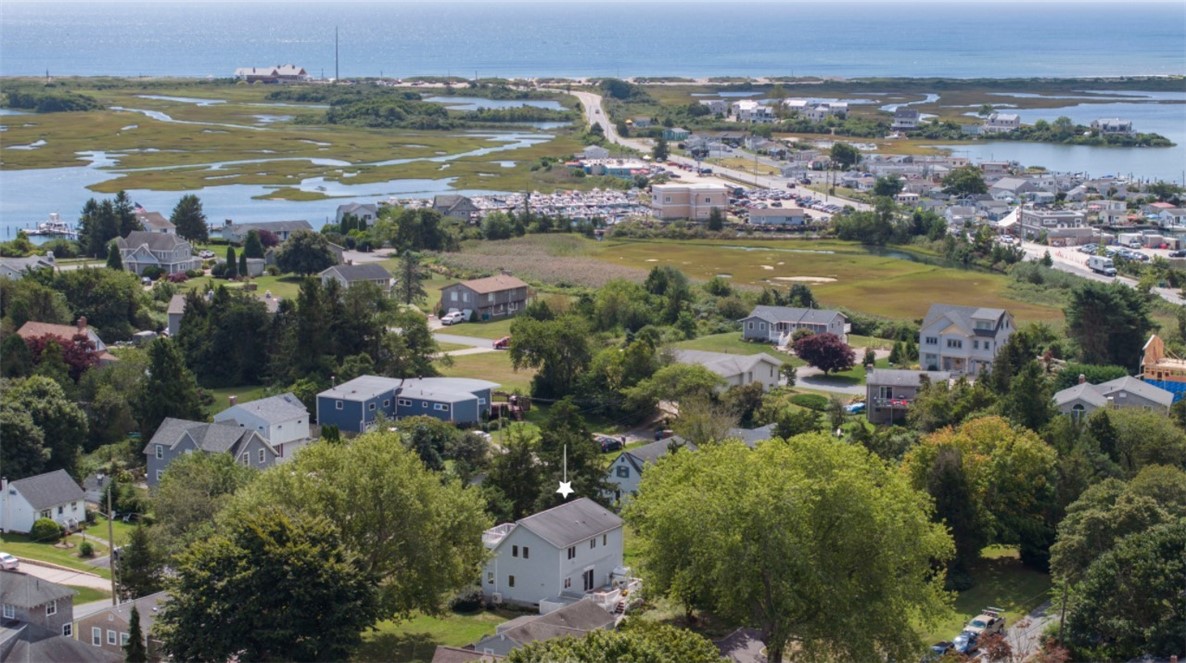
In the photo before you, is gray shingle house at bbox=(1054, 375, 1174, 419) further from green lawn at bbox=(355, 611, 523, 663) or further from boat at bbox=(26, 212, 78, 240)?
boat at bbox=(26, 212, 78, 240)

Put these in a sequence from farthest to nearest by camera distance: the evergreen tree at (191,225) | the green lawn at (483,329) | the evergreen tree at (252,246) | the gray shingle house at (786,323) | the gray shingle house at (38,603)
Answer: the evergreen tree at (191,225) < the evergreen tree at (252,246) < the green lawn at (483,329) < the gray shingle house at (786,323) < the gray shingle house at (38,603)

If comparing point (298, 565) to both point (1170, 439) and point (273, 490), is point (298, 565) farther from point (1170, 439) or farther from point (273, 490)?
point (1170, 439)

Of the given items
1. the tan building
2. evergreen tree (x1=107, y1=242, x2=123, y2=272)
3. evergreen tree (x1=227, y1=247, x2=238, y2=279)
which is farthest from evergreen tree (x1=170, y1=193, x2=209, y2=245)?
the tan building

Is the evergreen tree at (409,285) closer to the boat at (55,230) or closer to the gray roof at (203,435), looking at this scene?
the gray roof at (203,435)

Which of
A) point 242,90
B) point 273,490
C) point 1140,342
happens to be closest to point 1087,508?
point 273,490

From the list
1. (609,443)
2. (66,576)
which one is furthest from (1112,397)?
(66,576)

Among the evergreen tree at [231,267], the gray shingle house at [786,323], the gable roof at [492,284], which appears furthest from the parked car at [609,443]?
the evergreen tree at [231,267]

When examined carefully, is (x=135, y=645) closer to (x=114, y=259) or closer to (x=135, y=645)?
(x=135, y=645)
